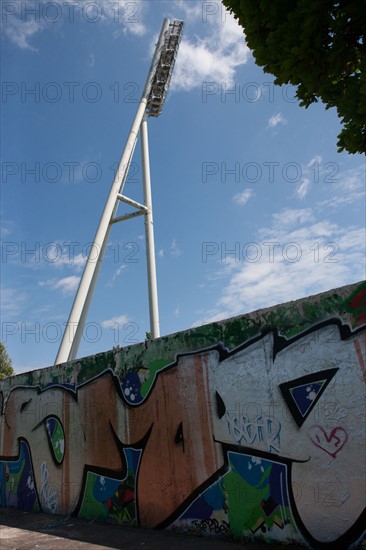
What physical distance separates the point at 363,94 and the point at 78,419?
6027 mm

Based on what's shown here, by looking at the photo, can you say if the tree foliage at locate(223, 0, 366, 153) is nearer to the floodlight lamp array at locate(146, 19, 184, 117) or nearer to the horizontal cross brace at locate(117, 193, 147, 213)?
the horizontal cross brace at locate(117, 193, 147, 213)

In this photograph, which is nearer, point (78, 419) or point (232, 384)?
point (232, 384)

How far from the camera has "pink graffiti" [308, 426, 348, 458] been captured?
400 cm

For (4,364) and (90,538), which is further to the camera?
(4,364)

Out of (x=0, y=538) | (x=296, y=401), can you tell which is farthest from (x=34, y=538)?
(x=296, y=401)

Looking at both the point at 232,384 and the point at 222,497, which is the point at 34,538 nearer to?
the point at 222,497

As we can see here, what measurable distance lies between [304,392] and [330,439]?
19.5 inches

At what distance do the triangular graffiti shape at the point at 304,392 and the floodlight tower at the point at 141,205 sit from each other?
6.51m

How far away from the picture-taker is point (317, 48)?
4.12m

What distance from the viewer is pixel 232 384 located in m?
4.93

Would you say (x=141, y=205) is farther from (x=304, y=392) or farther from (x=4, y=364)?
(x=4, y=364)

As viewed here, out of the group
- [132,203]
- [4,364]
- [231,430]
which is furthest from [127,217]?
[4,364]

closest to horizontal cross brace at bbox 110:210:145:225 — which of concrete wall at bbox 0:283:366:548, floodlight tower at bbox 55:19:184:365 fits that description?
floodlight tower at bbox 55:19:184:365

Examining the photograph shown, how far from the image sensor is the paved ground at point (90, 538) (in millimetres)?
4512
